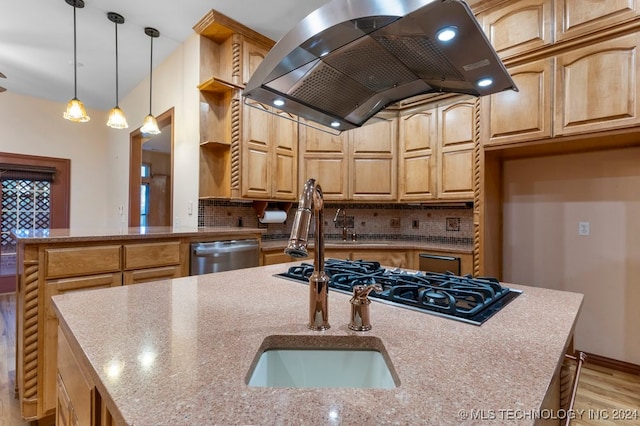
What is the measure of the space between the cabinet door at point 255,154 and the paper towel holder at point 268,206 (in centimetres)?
17

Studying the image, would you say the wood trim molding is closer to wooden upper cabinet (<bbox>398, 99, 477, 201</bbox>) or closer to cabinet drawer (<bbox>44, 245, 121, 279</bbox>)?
cabinet drawer (<bbox>44, 245, 121, 279</bbox>)

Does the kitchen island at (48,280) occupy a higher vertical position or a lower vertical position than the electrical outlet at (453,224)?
lower

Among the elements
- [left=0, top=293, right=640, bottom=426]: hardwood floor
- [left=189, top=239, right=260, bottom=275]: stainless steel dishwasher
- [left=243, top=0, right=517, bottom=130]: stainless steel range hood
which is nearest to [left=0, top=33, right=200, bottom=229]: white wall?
[left=189, top=239, right=260, bottom=275]: stainless steel dishwasher

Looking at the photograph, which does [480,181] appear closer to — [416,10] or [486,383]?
[416,10]

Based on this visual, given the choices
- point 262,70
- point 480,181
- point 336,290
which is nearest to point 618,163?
point 480,181

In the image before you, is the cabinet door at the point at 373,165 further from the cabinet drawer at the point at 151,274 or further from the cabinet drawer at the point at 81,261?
the cabinet drawer at the point at 81,261

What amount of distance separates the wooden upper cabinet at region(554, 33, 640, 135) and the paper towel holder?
7.92 ft

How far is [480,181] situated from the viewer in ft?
8.65

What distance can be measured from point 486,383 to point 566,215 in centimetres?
264

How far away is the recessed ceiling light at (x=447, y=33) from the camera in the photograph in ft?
2.39

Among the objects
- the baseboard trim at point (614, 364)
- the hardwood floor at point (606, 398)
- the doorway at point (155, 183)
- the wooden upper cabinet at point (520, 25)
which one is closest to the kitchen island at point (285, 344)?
the hardwood floor at point (606, 398)

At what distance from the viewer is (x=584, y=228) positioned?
2467 millimetres

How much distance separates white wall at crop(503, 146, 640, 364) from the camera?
7.50ft

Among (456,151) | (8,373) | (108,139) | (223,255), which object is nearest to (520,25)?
(456,151)
